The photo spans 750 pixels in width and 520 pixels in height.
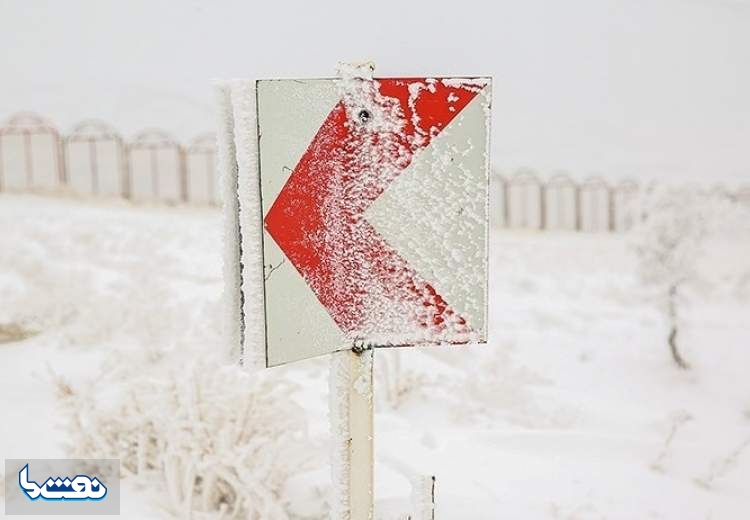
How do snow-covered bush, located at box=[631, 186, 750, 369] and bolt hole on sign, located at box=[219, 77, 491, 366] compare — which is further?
snow-covered bush, located at box=[631, 186, 750, 369]

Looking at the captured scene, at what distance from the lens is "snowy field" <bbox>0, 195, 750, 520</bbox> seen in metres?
2.07

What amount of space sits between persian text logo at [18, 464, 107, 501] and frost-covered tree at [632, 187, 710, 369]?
21.5 feet

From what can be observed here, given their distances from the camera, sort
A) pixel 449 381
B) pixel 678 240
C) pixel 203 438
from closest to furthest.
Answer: pixel 203 438 → pixel 449 381 → pixel 678 240

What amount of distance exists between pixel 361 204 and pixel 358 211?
14 millimetres

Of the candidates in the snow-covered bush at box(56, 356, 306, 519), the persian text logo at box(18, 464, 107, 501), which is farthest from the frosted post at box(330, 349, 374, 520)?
the persian text logo at box(18, 464, 107, 501)

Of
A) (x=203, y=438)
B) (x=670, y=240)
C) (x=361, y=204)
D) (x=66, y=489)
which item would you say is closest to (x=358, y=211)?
(x=361, y=204)

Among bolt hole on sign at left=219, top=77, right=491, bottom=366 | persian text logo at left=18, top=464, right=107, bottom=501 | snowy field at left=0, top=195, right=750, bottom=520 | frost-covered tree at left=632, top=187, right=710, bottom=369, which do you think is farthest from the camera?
frost-covered tree at left=632, top=187, right=710, bottom=369

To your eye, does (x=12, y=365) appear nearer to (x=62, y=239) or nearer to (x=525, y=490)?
(x=525, y=490)

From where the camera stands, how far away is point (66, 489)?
1989 millimetres

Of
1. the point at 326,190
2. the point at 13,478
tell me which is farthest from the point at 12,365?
the point at 326,190

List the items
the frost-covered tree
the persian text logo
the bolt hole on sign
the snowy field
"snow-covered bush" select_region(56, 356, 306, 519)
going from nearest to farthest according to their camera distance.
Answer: the bolt hole on sign → "snow-covered bush" select_region(56, 356, 306, 519) → the persian text logo → the snowy field → the frost-covered tree

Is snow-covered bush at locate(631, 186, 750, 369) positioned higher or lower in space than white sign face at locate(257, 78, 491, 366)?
lower

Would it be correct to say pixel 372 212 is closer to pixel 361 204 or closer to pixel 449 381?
pixel 361 204

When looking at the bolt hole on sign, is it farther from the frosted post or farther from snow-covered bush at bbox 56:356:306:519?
snow-covered bush at bbox 56:356:306:519
